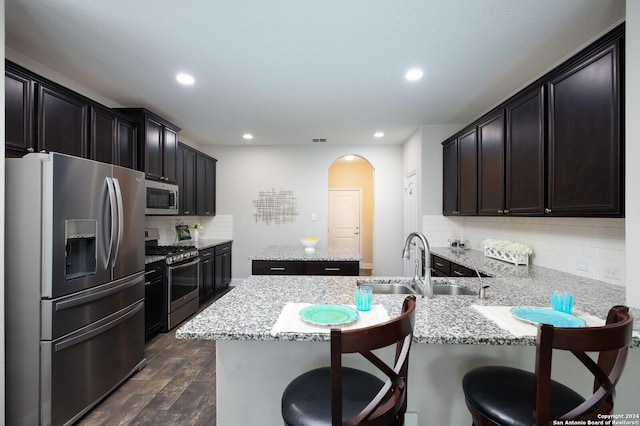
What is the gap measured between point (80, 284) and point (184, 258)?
161cm

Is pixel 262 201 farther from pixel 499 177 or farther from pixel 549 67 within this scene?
pixel 549 67

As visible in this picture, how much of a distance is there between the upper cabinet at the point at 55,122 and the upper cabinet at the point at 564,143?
3579mm

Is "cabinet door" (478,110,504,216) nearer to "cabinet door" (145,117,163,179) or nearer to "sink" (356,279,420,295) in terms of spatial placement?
"sink" (356,279,420,295)

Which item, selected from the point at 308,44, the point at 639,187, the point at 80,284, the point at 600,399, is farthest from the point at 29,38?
the point at 639,187

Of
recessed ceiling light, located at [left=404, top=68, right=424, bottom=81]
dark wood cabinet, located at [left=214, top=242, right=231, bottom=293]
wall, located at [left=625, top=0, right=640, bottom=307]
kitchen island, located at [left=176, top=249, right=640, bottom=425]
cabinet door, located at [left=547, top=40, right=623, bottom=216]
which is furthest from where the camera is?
dark wood cabinet, located at [left=214, top=242, right=231, bottom=293]

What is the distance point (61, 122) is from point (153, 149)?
1097mm

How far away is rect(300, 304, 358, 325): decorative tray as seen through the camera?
1.13 meters

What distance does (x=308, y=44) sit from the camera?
204cm

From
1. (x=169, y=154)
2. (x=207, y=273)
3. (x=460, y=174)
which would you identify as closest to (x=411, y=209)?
(x=460, y=174)

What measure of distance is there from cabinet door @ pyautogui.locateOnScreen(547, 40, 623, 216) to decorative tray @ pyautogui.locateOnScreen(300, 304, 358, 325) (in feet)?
5.16

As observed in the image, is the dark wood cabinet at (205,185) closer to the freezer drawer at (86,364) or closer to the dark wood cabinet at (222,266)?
the dark wood cabinet at (222,266)

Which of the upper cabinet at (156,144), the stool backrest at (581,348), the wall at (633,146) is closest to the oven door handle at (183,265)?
the upper cabinet at (156,144)

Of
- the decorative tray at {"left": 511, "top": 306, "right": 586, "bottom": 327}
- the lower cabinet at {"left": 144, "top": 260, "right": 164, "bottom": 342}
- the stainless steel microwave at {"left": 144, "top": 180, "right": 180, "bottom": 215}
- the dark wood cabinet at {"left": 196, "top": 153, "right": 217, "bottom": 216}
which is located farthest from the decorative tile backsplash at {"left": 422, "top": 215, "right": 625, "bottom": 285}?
the dark wood cabinet at {"left": 196, "top": 153, "right": 217, "bottom": 216}

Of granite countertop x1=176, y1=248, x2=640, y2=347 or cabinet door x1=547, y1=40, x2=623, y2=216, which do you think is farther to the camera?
cabinet door x1=547, y1=40, x2=623, y2=216
